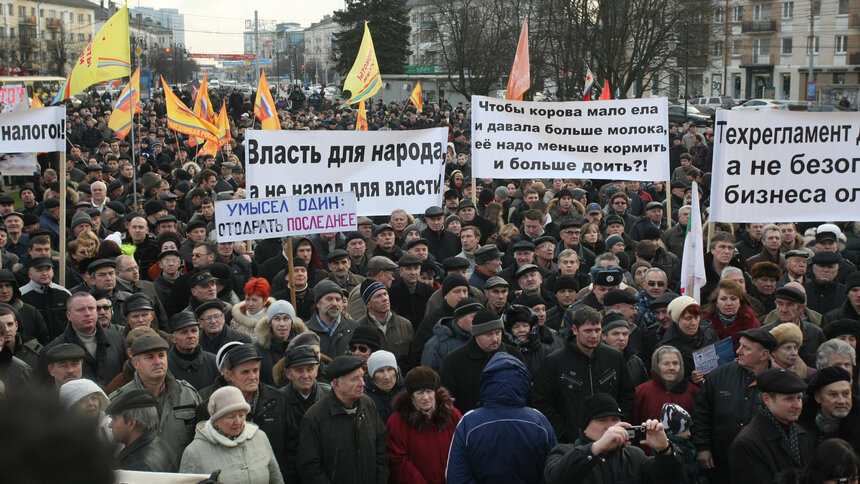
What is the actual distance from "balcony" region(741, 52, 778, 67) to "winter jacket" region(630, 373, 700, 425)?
7263 cm

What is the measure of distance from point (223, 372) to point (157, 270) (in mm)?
4427

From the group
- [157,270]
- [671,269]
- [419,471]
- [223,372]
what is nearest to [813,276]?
[671,269]

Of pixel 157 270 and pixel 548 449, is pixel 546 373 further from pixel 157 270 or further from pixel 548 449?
pixel 157 270

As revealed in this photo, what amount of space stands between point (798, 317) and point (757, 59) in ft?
238

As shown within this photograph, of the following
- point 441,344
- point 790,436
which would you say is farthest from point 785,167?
point 790,436

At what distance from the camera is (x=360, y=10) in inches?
2539

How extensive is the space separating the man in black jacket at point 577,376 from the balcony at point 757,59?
7271cm

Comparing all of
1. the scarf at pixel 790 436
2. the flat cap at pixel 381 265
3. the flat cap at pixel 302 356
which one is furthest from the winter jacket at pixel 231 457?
the flat cap at pixel 381 265

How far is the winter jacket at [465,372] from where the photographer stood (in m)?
5.88

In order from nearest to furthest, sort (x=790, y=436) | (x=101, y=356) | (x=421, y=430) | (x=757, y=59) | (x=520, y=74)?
(x=790, y=436), (x=421, y=430), (x=101, y=356), (x=520, y=74), (x=757, y=59)

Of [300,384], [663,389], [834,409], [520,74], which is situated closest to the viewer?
[834,409]

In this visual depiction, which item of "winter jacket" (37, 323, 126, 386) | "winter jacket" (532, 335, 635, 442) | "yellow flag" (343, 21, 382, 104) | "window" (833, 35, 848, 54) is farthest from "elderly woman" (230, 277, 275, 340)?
"window" (833, 35, 848, 54)

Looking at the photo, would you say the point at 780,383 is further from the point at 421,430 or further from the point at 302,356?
the point at 302,356

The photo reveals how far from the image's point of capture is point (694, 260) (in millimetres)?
7340
